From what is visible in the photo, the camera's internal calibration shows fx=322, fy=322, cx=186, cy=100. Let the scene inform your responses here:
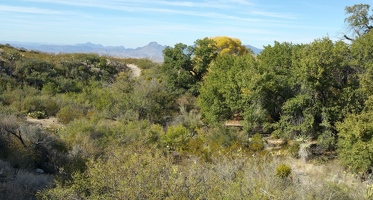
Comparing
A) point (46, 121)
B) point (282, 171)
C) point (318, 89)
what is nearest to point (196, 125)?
point (318, 89)

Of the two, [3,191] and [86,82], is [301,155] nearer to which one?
[3,191]

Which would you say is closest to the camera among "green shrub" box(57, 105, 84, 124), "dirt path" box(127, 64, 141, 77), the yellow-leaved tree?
"green shrub" box(57, 105, 84, 124)

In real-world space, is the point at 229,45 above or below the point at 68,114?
above

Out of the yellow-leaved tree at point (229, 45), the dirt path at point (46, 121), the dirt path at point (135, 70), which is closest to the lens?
the dirt path at point (46, 121)

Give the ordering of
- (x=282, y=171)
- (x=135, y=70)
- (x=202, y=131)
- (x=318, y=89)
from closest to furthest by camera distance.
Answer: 1. (x=282, y=171)
2. (x=318, y=89)
3. (x=202, y=131)
4. (x=135, y=70)

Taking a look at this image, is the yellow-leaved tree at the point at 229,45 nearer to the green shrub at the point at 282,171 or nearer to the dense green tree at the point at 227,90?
the dense green tree at the point at 227,90

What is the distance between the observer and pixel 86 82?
1107 inches

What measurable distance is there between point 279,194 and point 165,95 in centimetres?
1598

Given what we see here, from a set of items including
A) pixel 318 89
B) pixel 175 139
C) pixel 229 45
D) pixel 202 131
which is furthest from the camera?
pixel 229 45

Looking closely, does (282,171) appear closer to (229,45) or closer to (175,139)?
(175,139)

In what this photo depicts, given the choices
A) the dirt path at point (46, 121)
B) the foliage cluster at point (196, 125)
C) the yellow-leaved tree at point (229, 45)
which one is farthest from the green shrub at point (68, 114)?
the yellow-leaved tree at point (229, 45)

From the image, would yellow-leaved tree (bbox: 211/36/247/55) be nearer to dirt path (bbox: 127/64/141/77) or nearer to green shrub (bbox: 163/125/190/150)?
dirt path (bbox: 127/64/141/77)

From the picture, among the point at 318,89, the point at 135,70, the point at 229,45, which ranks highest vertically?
the point at 229,45

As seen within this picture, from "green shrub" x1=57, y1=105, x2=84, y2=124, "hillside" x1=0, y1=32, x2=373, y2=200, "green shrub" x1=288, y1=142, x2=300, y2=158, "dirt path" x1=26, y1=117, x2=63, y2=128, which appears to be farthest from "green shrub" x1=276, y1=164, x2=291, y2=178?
"dirt path" x1=26, y1=117, x2=63, y2=128
